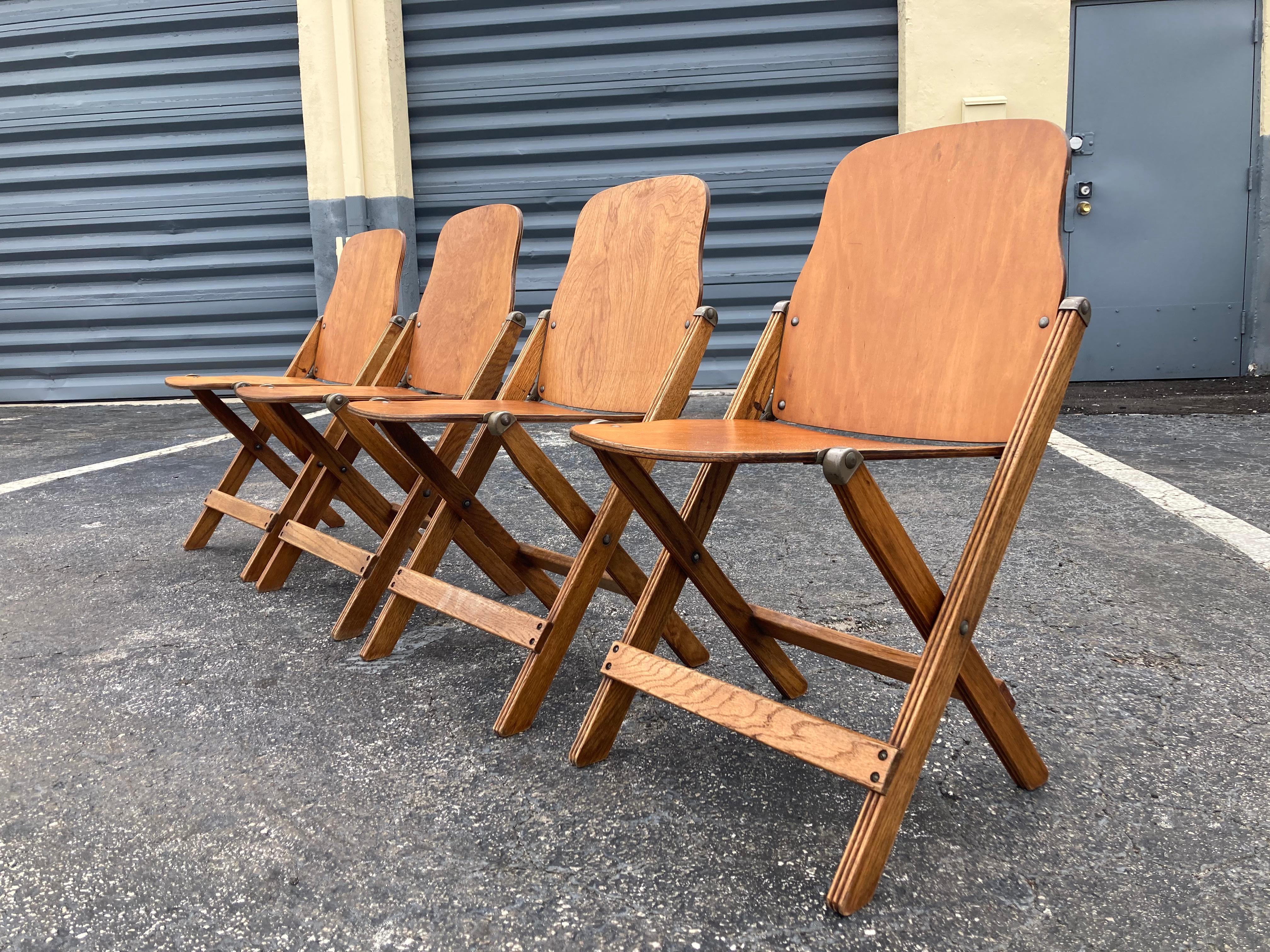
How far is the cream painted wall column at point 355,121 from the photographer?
621 cm

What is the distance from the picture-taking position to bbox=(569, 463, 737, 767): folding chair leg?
1.54 m

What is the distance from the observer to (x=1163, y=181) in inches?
231

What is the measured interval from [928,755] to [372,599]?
49.6 inches

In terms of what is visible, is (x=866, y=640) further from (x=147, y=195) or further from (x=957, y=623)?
(x=147, y=195)

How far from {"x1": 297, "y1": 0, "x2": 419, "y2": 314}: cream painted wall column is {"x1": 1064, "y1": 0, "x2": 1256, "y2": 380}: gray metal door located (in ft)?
13.7

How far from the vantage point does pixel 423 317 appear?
2.87 metres

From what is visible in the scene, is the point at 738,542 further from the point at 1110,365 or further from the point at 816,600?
the point at 1110,365

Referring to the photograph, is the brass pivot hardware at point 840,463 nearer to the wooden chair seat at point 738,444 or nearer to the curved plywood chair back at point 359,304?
the wooden chair seat at point 738,444

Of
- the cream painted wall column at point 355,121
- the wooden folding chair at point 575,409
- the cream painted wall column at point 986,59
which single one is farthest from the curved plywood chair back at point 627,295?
the cream painted wall column at point 355,121

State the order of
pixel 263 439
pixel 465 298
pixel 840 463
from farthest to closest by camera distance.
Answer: pixel 263 439 → pixel 465 298 → pixel 840 463

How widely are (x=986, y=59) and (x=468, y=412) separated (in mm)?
5108

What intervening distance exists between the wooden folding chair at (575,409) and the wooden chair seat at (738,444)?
0.72 ft

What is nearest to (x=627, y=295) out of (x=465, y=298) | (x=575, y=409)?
(x=575, y=409)

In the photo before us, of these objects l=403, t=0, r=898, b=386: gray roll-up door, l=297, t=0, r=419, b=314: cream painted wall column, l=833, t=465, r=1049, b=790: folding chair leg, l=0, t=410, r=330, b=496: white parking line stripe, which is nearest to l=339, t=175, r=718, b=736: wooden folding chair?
l=833, t=465, r=1049, b=790: folding chair leg
